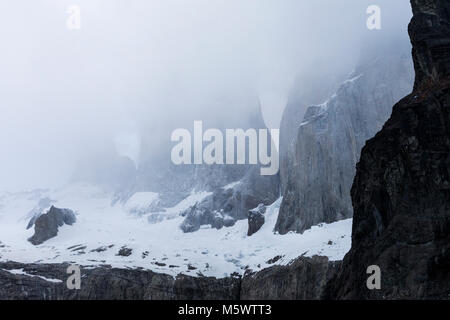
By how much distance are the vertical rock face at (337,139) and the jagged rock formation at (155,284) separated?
87.7 feet

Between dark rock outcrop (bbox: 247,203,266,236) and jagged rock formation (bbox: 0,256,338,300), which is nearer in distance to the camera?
jagged rock formation (bbox: 0,256,338,300)

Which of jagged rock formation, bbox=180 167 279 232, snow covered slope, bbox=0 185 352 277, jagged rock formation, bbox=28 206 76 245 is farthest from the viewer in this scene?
jagged rock formation, bbox=180 167 279 232

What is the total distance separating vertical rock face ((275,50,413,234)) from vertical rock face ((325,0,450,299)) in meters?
60.4

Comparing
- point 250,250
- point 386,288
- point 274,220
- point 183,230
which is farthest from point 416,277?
point 183,230

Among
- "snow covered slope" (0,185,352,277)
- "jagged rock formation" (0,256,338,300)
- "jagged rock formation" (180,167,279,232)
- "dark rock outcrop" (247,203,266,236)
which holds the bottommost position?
"jagged rock formation" (0,256,338,300)

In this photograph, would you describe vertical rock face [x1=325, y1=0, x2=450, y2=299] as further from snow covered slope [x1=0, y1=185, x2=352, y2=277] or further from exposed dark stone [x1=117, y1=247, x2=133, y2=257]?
exposed dark stone [x1=117, y1=247, x2=133, y2=257]

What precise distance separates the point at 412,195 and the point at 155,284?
5363cm

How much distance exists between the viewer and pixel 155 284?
76000mm

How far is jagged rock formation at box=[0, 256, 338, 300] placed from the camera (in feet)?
230

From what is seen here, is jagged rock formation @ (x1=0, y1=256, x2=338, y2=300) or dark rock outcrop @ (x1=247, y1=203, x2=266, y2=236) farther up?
dark rock outcrop @ (x1=247, y1=203, x2=266, y2=236)

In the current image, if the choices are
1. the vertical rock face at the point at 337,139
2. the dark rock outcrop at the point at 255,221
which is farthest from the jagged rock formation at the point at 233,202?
the vertical rock face at the point at 337,139

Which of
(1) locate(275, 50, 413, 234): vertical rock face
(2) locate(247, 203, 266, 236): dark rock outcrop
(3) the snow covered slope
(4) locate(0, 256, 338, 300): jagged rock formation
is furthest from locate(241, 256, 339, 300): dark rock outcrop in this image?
(2) locate(247, 203, 266, 236): dark rock outcrop

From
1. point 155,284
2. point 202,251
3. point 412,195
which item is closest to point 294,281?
point 155,284
